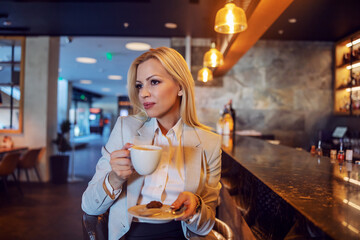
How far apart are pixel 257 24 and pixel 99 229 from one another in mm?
2368

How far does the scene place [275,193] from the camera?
1049 millimetres

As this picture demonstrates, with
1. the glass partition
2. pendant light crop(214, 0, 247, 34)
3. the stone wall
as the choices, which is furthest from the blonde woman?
the glass partition

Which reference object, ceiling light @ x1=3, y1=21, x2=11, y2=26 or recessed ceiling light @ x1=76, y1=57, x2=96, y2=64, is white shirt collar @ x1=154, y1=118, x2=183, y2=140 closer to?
ceiling light @ x1=3, y1=21, x2=11, y2=26

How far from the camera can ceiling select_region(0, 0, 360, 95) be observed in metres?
4.19

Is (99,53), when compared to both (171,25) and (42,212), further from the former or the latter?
(42,212)

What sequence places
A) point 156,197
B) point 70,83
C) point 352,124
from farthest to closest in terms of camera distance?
point 70,83
point 352,124
point 156,197

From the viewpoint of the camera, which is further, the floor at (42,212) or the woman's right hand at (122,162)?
the floor at (42,212)

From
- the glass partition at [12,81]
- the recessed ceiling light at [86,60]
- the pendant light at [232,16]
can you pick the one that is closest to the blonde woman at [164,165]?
the pendant light at [232,16]

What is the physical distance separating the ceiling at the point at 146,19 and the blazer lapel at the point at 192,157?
2800 mm

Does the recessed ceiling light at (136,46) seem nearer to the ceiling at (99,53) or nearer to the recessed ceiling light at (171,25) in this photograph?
the ceiling at (99,53)

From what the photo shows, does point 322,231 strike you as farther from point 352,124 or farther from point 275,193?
point 352,124

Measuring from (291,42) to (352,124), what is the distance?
210cm

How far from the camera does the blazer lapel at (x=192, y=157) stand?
128cm

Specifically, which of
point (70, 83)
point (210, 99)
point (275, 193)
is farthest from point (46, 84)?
point (70, 83)
